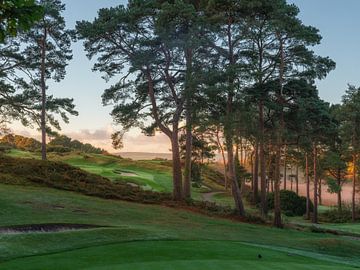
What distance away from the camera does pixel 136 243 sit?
1539 centimetres

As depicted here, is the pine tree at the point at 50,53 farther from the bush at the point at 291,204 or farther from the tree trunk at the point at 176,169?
the bush at the point at 291,204

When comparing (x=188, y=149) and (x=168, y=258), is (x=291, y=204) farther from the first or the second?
(x=168, y=258)

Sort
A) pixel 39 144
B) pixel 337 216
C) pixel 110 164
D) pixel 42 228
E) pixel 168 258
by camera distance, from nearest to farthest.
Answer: pixel 168 258
pixel 42 228
pixel 337 216
pixel 110 164
pixel 39 144

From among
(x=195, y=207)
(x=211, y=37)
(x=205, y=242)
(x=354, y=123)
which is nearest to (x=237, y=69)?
(x=211, y=37)

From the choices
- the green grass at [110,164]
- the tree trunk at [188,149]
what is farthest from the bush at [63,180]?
the green grass at [110,164]

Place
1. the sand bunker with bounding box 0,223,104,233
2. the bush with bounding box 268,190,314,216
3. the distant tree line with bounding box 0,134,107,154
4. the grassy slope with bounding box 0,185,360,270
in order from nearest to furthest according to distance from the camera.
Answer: the grassy slope with bounding box 0,185,360,270, the sand bunker with bounding box 0,223,104,233, the bush with bounding box 268,190,314,216, the distant tree line with bounding box 0,134,107,154

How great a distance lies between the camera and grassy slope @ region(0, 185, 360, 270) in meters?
11.9

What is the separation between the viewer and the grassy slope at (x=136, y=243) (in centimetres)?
1190

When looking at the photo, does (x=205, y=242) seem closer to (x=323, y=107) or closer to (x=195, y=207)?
(x=195, y=207)

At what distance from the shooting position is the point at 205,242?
667 inches

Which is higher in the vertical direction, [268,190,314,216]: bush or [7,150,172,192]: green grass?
[7,150,172,192]: green grass

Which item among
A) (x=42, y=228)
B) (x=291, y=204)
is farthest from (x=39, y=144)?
(x=42, y=228)

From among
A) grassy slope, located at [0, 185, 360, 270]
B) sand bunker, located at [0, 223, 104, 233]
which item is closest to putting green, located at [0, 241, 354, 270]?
grassy slope, located at [0, 185, 360, 270]

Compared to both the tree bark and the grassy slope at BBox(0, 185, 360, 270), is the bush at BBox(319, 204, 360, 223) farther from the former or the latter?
the grassy slope at BBox(0, 185, 360, 270)
